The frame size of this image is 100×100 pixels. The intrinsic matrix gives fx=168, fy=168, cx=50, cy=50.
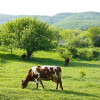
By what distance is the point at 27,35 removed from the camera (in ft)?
152

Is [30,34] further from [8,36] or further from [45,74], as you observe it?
[45,74]

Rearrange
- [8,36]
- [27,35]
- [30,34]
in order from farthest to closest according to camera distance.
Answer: [8,36] → [30,34] → [27,35]

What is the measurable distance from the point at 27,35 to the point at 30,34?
88 centimetres

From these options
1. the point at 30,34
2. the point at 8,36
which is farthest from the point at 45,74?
the point at 8,36

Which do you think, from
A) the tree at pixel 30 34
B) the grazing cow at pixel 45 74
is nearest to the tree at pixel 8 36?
the tree at pixel 30 34

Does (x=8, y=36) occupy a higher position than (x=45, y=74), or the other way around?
(x=8, y=36)

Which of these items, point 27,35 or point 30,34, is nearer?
point 27,35

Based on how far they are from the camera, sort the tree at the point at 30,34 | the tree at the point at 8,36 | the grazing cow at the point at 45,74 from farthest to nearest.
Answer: the tree at the point at 8,36 < the tree at the point at 30,34 < the grazing cow at the point at 45,74

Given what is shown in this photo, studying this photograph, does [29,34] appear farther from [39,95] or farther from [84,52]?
[39,95]

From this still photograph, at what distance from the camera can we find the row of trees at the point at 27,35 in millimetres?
46406

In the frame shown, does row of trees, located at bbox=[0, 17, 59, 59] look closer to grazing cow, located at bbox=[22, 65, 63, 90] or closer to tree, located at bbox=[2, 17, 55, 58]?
tree, located at bbox=[2, 17, 55, 58]

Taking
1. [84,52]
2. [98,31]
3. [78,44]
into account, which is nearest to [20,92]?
[84,52]

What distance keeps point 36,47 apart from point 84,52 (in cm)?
2508

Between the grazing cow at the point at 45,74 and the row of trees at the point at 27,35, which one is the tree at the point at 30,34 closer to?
the row of trees at the point at 27,35
